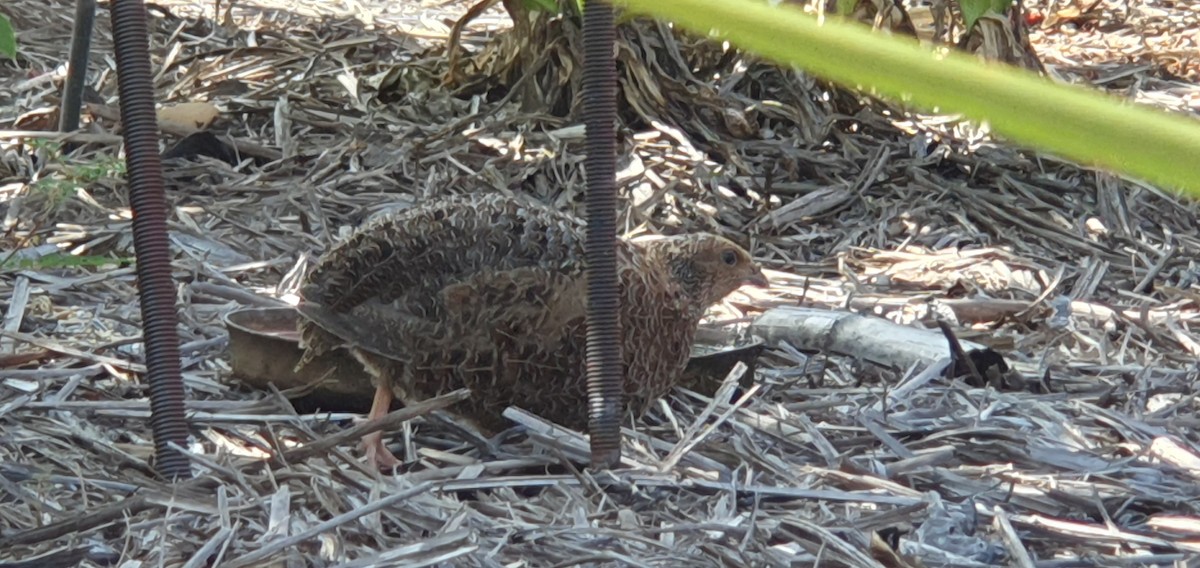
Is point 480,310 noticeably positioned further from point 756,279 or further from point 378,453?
point 756,279

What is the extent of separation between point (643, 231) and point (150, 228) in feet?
8.11

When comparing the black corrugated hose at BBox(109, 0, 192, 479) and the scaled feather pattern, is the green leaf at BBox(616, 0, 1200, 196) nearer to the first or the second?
the black corrugated hose at BBox(109, 0, 192, 479)

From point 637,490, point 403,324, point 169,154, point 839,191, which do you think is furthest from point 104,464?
point 839,191

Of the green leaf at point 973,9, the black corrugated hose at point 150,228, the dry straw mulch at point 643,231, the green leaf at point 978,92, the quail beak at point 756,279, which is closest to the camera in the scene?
the green leaf at point 978,92

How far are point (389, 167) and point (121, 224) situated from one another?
0.98m

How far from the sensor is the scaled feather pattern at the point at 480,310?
9.30ft

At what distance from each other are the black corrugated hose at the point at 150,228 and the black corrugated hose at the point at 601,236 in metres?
0.69

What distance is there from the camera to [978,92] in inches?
11.9

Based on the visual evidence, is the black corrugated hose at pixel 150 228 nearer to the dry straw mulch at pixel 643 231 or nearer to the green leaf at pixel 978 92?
the dry straw mulch at pixel 643 231

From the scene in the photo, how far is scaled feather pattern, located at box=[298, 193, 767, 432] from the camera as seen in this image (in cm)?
284

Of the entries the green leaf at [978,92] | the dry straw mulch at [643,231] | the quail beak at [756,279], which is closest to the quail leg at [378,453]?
the dry straw mulch at [643,231]

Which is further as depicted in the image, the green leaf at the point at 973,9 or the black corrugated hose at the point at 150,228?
the green leaf at the point at 973,9

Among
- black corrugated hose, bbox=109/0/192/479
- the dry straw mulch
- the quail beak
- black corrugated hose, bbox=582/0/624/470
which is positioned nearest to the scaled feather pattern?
the dry straw mulch

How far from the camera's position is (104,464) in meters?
2.61
